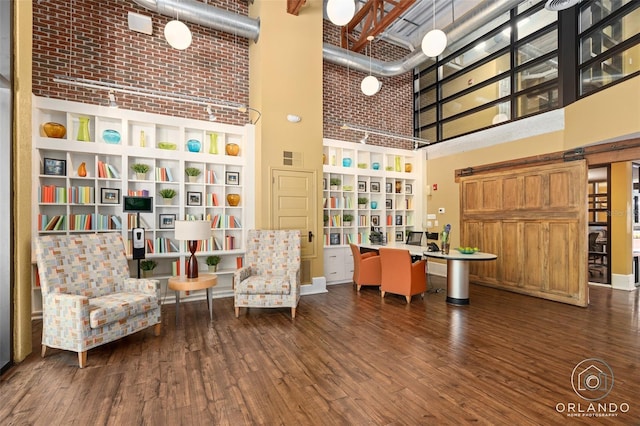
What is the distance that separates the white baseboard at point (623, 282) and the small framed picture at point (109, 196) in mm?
8995

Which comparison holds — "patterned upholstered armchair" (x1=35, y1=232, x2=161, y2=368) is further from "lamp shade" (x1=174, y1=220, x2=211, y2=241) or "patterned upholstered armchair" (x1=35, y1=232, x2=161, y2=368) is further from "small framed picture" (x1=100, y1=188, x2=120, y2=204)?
"small framed picture" (x1=100, y1=188, x2=120, y2=204)

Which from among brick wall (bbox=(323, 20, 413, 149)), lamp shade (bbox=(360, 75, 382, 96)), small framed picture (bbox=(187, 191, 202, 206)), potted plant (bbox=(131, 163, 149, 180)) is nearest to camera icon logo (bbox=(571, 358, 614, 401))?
lamp shade (bbox=(360, 75, 382, 96))

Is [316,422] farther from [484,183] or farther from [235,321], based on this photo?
[484,183]

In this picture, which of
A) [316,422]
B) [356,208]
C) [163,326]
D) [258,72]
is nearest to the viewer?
[316,422]

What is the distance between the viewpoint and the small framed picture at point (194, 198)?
537 cm

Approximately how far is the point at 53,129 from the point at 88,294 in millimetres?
2553

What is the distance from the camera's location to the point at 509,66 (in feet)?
20.5

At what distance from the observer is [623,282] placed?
5.90 m

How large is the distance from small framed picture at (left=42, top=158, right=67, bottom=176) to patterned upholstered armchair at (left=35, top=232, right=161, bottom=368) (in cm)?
151

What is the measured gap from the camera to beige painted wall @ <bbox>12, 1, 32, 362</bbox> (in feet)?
9.81

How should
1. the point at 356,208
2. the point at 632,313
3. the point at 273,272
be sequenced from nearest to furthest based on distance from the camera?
the point at 632,313 → the point at 273,272 → the point at 356,208

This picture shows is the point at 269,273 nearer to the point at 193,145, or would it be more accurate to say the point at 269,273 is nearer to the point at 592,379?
the point at 193,145

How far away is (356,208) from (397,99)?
3.19 meters

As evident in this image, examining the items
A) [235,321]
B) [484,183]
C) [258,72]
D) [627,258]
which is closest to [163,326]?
[235,321]
